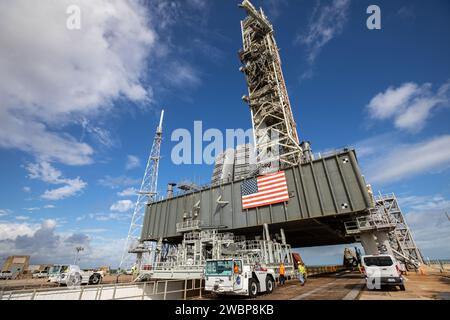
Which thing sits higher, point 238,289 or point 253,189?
point 253,189

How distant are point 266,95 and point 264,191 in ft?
62.5

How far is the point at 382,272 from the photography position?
13484 millimetres

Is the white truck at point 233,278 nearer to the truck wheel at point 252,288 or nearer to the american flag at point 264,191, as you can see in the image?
the truck wheel at point 252,288

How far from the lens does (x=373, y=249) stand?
2417cm

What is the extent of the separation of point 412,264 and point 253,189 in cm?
2731

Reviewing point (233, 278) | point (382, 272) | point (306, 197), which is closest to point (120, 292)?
point (233, 278)

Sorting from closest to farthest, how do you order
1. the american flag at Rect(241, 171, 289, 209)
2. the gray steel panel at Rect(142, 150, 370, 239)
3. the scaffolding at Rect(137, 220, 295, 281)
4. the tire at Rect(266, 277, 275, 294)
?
the tire at Rect(266, 277, 275, 294)
the gray steel panel at Rect(142, 150, 370, 239)
the scaffolding at Rect(137, 220, 295, 281)
the american flag at Rect(241, 171, 289, 209)

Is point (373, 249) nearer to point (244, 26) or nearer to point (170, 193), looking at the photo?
point (170, 193)

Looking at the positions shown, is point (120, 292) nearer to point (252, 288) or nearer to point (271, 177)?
point (252, 288)

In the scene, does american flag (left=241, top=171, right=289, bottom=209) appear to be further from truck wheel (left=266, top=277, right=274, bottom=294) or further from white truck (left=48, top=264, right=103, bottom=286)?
white truck (left=48, top=264, right=103, bottom=286)

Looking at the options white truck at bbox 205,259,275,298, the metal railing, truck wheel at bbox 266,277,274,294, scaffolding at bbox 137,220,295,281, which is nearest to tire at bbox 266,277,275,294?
truck wheel at bbox 266,277,274,294

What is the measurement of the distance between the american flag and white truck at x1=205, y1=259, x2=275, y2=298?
13826 mm

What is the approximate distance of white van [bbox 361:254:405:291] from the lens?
517 inches
